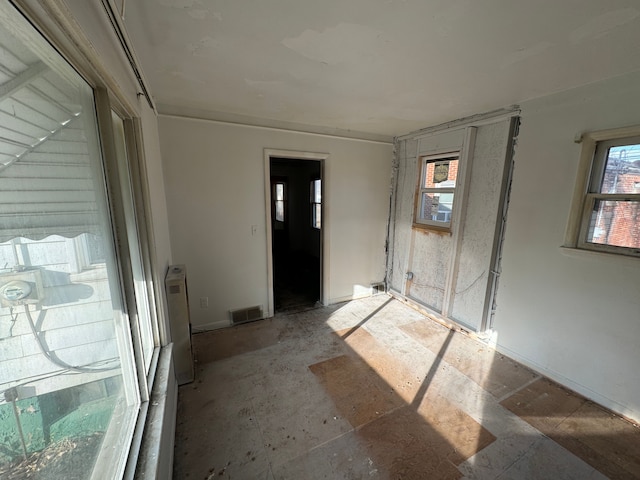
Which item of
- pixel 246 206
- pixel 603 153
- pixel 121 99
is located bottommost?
pixel 246 206

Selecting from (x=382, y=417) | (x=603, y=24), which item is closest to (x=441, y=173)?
(x=603, y=24)

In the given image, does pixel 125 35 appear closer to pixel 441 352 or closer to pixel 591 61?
pixel 591 61

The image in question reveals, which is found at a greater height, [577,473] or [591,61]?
[591,61]

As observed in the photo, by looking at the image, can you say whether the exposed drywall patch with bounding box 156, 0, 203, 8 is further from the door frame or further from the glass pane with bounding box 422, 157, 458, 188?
the glass pane with bounding box 422, 157, 458, 188

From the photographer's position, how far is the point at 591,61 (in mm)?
1632

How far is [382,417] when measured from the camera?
73.7 inches

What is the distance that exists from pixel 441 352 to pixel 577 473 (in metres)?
1.20

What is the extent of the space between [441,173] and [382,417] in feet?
9.00

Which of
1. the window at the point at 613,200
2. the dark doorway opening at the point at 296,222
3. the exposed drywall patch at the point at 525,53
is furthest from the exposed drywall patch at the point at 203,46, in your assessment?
the dark doorway opening at the point at 296,222

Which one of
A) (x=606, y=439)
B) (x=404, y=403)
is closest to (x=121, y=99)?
(x=404, y=403)

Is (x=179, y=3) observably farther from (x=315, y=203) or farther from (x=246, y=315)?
(x=315, y=203)

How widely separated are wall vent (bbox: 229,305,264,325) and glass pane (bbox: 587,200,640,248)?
329 cm

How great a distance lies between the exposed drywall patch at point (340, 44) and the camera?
1.38m

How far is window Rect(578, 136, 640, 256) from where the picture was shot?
182 cm
